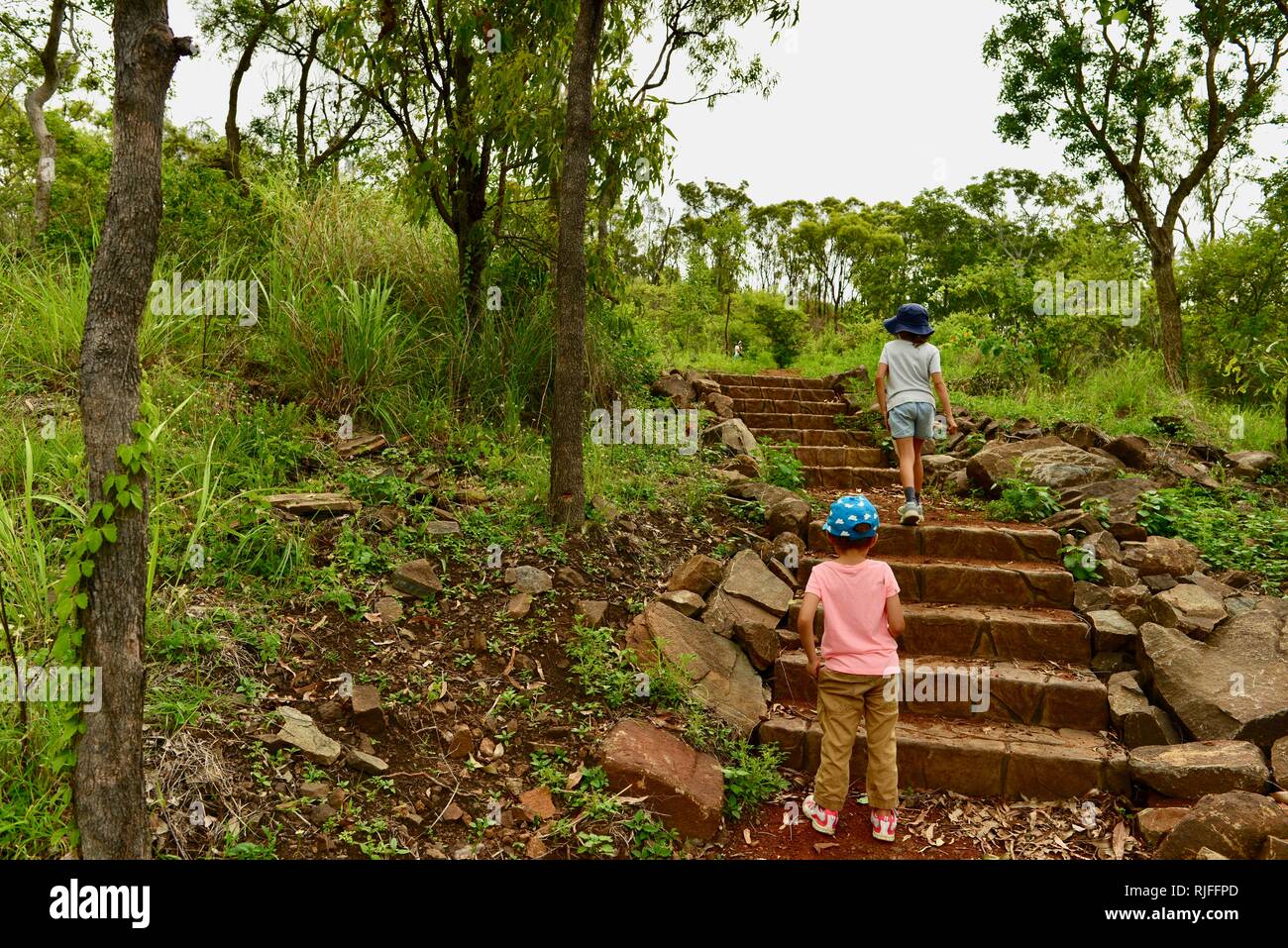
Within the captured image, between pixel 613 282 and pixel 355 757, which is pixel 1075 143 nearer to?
pixel 613 282

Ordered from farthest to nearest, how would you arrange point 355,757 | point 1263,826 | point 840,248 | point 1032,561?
point 840,248
point 1032,561
point 355,757
point 1263,826

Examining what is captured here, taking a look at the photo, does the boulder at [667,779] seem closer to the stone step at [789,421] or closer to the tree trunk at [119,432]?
the tree trunk at [119,432]

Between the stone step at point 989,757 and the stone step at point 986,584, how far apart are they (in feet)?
3.78

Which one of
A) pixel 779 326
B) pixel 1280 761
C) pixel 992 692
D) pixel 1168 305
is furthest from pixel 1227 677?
pixel 779 326

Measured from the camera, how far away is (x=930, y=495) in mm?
7363

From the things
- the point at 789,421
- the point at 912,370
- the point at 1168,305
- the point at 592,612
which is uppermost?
the point at 1168,305

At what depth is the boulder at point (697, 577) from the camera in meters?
5.16

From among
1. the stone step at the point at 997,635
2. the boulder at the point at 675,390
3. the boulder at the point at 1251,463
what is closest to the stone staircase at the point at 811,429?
the boulder at the point at 675,390

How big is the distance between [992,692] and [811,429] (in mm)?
5009

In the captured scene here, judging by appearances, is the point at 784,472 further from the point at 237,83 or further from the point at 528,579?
the point at 237,83

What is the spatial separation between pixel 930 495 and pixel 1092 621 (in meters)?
2.50

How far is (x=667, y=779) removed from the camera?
144 inches

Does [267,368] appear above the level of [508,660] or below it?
above

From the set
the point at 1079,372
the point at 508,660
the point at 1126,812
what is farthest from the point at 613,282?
the point at 1079,372
